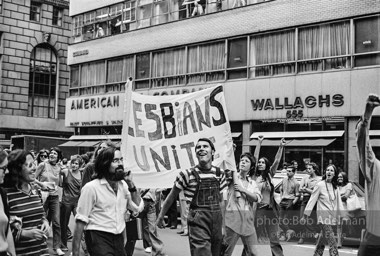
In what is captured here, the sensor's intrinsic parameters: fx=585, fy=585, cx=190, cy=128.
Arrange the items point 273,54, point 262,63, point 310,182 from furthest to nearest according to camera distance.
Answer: point 262,63 < point 273,54 < point 310,182

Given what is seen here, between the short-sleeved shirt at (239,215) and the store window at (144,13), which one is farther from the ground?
the store window at (144,13)

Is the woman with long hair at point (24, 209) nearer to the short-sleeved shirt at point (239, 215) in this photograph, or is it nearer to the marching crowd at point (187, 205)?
the marching crowd at point (187, 205)

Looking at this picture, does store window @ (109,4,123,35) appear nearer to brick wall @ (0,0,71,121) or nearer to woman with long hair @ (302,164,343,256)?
brick wall @ (0,0,71,121)

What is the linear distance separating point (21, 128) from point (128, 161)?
33.7 metres

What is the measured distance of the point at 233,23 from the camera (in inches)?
997

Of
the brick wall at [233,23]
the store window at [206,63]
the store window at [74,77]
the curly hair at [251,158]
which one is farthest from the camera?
the store window at [74,77]

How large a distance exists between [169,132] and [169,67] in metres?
20.0

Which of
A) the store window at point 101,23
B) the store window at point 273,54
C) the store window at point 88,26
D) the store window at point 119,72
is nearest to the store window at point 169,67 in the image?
the store window at point 119,72

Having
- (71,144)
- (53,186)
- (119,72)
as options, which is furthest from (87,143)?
(53,186)

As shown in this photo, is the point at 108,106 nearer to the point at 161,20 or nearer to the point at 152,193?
the point at 161,20

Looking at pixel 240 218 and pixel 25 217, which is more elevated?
pixel 25 217

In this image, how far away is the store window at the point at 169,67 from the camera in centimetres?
2778

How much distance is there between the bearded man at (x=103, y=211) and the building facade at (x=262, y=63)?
15625 mm

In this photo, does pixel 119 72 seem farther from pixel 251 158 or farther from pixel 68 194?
pixel 251 158
